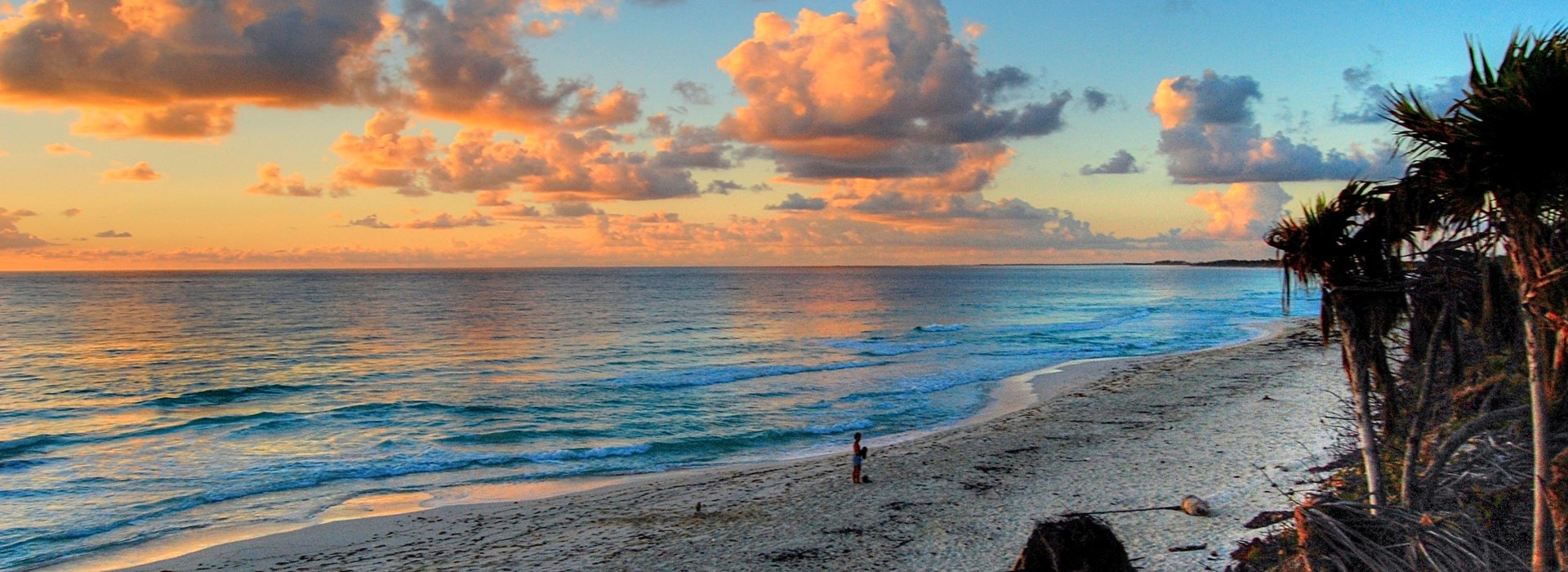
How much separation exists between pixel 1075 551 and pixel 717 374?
129 feet

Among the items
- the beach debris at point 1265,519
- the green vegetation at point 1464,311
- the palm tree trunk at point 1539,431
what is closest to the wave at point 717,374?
the beach debris at point 1265,519

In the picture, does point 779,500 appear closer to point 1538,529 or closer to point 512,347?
point 1538,529

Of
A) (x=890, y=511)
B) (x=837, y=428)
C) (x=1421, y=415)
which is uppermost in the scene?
(x=1421, y=415)

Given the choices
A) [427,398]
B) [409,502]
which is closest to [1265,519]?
[409,502]

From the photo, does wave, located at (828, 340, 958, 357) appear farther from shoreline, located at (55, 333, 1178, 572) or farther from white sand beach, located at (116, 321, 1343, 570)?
white sand beach, located at (116, 321, 1343, 570)

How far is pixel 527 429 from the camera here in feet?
96.8

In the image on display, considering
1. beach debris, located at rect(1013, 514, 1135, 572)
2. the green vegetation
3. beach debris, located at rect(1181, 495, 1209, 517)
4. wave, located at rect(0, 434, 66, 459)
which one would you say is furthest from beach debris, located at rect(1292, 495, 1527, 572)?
wave, located at rect(0, 434, 66, 459)

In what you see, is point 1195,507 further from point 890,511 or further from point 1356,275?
point 1356,275

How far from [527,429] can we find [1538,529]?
90.8ft

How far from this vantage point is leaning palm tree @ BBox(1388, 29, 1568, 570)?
5.65 meters

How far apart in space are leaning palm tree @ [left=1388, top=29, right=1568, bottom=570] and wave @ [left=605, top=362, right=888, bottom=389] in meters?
34.8

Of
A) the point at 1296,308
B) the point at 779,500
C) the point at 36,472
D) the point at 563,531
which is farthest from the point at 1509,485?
the point at 1296,308

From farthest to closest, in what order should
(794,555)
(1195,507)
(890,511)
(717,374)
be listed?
(717,374)
(890,511)
(1195,507)
(794,555)

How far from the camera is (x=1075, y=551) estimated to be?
4.49 metres
